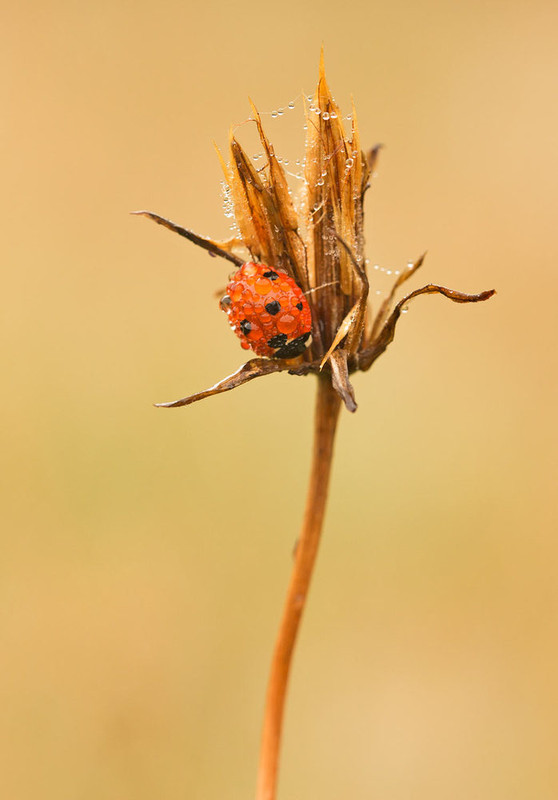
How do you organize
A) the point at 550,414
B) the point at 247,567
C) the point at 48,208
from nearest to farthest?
the point at 247,567, the point at 550,414, the point at 48,208

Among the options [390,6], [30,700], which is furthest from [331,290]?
[390,6]

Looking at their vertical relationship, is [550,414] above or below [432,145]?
below

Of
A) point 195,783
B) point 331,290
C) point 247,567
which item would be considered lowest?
point 195,783

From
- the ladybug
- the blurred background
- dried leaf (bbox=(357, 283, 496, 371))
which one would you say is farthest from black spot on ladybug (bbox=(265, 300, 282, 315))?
the blurred background

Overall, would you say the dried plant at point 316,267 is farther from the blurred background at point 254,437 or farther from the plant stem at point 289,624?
the blurred background at point 254,437

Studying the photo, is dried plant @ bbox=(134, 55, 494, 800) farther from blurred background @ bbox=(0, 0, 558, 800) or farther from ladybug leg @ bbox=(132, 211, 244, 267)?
blurred background @ bbox=(0, 0, 558, 800)

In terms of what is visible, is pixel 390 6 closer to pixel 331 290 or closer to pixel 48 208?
pixel 48 208

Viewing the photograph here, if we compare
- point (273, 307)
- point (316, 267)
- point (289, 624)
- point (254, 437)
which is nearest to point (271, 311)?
point (273, 307)

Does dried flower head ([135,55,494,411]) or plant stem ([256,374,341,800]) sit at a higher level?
dried flower head ([135,55,494,411])
